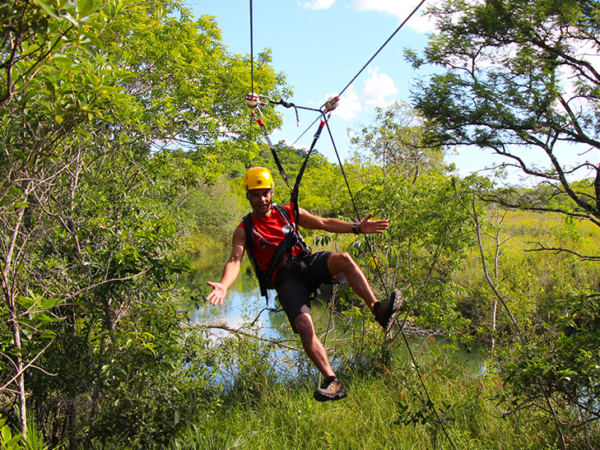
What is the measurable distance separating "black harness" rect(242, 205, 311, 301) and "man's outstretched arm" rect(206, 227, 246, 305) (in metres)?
0.06

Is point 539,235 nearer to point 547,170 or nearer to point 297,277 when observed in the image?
point 547,170

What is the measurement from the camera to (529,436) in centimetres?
532

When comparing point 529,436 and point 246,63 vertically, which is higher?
point 246,63

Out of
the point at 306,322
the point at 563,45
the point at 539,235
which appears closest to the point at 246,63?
the point at 563,45

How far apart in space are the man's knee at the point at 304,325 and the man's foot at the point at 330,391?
1.14 ft

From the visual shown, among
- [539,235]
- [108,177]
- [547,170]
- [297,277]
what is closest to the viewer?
[297,277]

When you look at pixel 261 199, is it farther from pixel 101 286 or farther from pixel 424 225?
pixel 424 225

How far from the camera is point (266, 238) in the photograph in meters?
3.54

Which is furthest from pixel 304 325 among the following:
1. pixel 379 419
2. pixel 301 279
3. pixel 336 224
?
pixel 379 419

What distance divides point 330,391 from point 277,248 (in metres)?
1.15

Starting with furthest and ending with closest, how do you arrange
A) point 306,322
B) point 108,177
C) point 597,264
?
point 597,264, point 108,177, point 306,322

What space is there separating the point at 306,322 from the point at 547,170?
24.4 ft

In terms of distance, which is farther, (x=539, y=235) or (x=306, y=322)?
(x=539, y=235)

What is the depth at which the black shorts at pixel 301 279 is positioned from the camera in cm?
339
